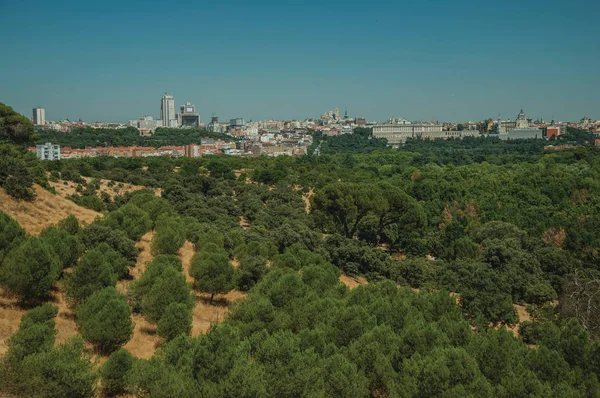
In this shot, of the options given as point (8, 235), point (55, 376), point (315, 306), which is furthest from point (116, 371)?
point (8, 235)

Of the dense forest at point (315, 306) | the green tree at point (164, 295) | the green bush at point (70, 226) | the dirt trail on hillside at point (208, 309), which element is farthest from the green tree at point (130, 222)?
the green tree at point (164, 295)

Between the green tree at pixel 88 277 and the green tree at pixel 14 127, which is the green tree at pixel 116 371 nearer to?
the green tree at pixel 88 277

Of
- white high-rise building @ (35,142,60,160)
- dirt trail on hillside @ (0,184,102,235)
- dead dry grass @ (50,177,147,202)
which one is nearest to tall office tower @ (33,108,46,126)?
white high-rise building @ (35,142,60,160)

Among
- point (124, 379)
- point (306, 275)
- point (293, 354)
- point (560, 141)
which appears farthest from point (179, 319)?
point (560, 141)

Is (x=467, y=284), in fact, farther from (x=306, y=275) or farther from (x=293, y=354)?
(x=293, y=354)

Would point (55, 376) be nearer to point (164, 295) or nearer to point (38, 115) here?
point (164, 295)

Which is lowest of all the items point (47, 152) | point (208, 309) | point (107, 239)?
point (208, 309)
